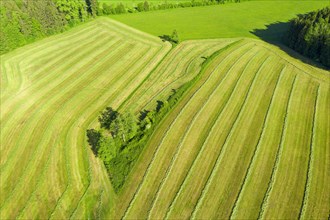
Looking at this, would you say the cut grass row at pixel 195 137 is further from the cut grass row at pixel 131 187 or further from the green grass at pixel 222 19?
the green grass at pixel 222 19

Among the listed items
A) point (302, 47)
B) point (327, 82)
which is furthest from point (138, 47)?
point (327, 82)

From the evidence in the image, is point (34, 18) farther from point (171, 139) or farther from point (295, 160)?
point (295, 160)

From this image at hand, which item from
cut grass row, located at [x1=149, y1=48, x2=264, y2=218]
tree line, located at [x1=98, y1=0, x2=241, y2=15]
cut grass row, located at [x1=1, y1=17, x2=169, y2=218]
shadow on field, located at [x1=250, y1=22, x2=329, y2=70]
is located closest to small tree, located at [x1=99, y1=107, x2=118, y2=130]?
cut grass row, located at [x1=1, y1=17, x2=169, y2=218]

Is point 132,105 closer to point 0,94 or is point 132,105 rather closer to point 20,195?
point 20,195

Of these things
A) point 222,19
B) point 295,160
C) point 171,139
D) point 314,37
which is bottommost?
point 171,139

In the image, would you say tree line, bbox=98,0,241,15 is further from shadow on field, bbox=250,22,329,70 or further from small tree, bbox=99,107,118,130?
small tree, bbox=99,107,118,130

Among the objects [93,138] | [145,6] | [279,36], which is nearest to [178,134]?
[93,138]

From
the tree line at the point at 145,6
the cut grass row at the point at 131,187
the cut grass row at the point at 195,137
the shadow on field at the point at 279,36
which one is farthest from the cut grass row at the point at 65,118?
the shadow on field at the point at 279,36
